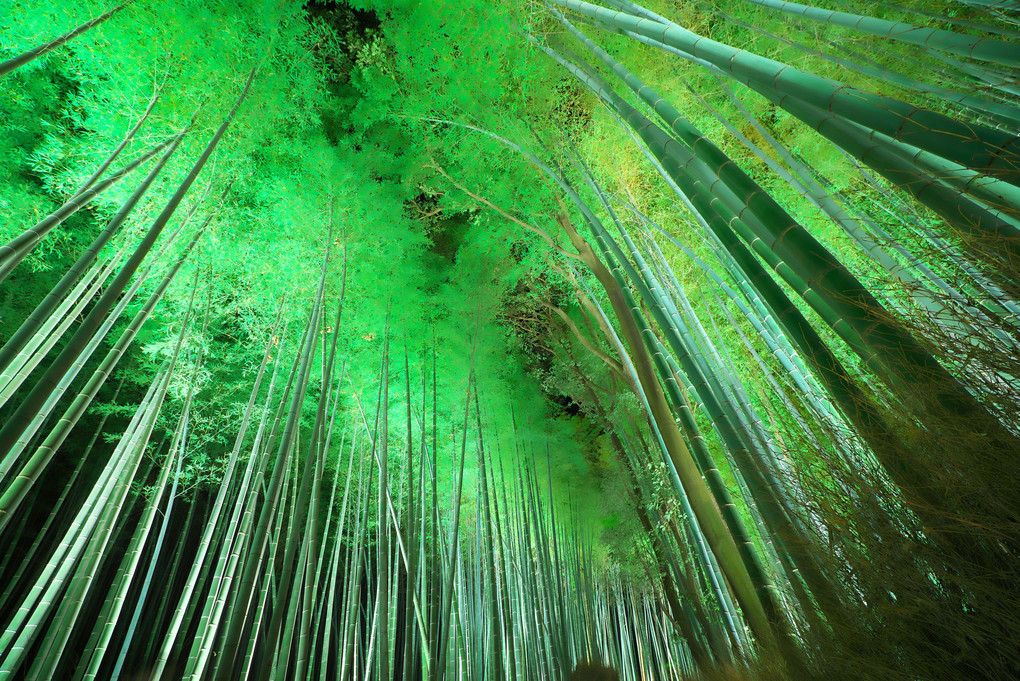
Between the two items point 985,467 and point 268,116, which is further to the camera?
point 268,116

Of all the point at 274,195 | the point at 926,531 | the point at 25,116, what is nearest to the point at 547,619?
the point at 926,531

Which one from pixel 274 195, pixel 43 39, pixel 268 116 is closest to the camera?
pixel 43 39

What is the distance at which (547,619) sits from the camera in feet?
13.6

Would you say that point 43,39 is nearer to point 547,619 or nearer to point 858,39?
point 858,39

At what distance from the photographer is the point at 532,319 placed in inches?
239

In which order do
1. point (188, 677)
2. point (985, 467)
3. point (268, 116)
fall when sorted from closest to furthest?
point (985, 467) < point (188, 677) < point (268, 116)

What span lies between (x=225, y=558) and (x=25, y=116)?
3872 mm

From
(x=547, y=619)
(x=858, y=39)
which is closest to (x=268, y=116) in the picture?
(x=858, y=39)

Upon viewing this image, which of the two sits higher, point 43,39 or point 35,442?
point 43,39

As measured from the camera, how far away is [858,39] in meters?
2.46

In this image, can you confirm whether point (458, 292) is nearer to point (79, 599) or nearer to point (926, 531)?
point (79, 599)

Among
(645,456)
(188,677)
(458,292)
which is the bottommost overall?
(188,677)

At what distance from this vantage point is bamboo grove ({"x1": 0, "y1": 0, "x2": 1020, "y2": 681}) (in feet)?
3.27

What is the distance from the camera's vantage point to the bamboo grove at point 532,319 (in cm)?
100
